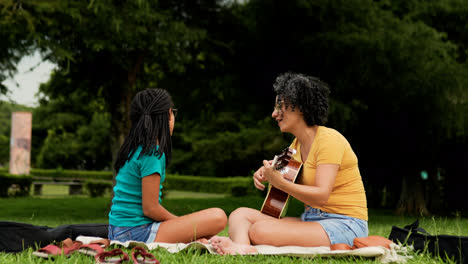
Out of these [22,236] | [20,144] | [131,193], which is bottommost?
[20,144]

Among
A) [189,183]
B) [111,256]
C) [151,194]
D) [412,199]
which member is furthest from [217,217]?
[189,183]

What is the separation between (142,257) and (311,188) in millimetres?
1286

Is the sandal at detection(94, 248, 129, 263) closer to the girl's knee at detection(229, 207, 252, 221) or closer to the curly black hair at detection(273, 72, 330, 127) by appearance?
the girl's knee at detection(229, 207, 252, 221)

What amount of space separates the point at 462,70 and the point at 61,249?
10.00 meters

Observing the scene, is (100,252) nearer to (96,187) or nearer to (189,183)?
(96,187)

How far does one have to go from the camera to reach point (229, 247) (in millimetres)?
3586

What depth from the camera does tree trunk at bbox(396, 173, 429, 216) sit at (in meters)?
15.6

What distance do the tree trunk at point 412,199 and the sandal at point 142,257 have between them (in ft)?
45.4

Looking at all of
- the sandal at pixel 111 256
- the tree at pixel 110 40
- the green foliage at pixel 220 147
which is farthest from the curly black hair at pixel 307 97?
the green foliage at pixel 220 147

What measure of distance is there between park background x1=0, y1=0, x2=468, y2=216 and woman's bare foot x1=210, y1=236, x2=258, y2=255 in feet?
24.3

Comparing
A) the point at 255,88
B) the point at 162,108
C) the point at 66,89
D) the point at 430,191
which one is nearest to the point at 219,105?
the point at 255,88

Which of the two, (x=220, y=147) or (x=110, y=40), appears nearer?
(x=110, y=40)

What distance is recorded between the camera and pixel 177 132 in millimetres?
32688

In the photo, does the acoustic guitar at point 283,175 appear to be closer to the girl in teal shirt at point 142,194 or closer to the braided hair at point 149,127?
the girl in teal shirt at point 142,194
